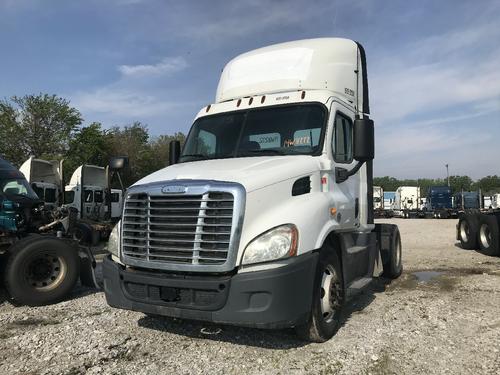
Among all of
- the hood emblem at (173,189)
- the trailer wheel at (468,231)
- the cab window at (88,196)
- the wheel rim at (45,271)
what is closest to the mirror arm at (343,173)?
the hood emblem at (173,189)

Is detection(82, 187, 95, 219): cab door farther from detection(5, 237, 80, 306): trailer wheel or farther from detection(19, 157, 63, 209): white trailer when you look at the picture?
detection(5, 237, 80, 306): trailer wheel

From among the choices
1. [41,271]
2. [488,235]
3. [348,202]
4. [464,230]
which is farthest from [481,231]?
[41,271]

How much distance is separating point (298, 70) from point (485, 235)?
9.50 m

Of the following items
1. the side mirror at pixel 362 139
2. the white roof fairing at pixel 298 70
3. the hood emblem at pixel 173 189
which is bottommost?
the hood emblem at pixel 173 189

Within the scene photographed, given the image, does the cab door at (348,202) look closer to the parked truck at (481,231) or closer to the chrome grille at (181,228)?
the chrome grille at (181,228)

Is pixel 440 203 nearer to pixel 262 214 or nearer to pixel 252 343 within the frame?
pixel 252 343

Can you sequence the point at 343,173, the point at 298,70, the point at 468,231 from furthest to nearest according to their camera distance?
the point at 468,231, the point at 298,70, the point at 343,173

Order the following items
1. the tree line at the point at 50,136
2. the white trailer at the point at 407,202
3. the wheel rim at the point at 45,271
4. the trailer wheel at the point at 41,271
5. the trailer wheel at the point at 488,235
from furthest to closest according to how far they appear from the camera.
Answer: the white trailer at the point at 407,202 < the tree line at the point at 50,136 < the trailer wheel at the point at 488,235 < the wheel rim at the point at 45,271 < the trailer wheel at the point at 41,271

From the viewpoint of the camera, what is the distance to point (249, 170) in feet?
15.4

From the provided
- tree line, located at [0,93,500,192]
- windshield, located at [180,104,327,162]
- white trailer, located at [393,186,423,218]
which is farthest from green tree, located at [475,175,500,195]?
windshield, located at [180,104,327,162]

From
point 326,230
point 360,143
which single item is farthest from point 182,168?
point 360,143

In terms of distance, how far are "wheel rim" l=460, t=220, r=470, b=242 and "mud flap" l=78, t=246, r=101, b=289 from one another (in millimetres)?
11095

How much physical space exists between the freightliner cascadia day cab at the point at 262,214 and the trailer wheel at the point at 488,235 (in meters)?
7.44

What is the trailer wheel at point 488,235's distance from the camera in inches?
487
